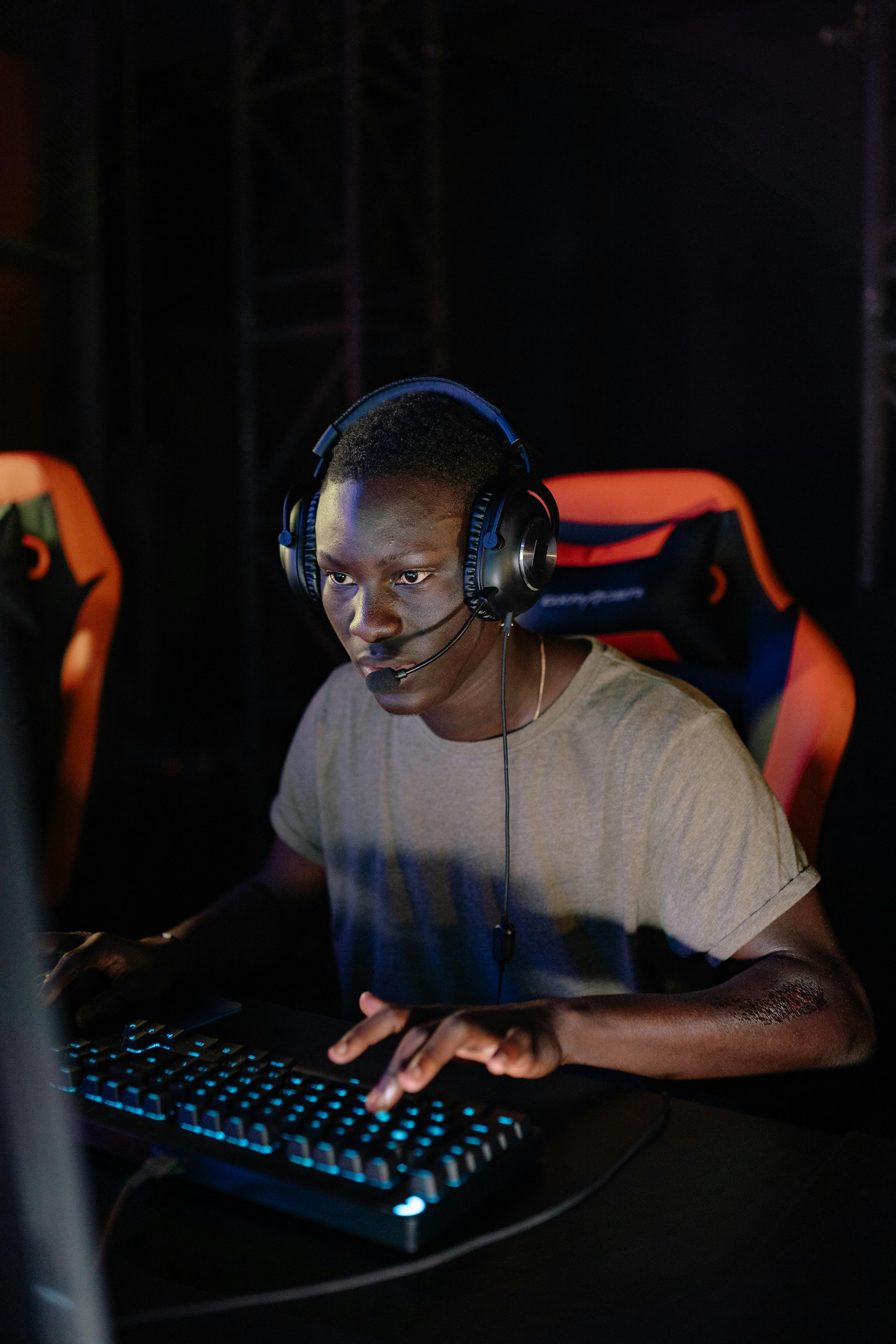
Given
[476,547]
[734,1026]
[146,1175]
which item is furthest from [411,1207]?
[476,547]

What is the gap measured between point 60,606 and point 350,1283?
3.76ft

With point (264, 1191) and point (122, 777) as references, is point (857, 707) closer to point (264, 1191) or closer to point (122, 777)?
point (264, 1191)

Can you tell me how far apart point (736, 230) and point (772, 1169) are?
353 cm

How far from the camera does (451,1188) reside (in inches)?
23.6

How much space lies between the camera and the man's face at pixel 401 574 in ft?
3.40

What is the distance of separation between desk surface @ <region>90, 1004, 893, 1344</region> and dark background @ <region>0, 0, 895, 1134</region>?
223 centimetres

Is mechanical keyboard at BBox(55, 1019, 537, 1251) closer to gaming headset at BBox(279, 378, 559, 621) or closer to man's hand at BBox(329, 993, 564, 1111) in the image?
man's hand at BBox(329, 993, 564, 1111)

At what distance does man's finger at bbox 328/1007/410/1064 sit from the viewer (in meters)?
0.66

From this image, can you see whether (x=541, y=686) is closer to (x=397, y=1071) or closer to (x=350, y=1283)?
(x=397, y=1071)

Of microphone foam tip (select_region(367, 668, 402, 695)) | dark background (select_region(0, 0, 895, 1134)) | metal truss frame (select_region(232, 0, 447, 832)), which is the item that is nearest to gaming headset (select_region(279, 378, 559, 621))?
microphone foam tip (select_region(367, 668, 402, 695))

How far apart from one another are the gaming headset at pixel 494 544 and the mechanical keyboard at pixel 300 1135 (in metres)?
0.39

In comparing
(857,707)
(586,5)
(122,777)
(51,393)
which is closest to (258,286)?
(51,393)

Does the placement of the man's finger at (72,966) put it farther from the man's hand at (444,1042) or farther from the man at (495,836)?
the man's hand at (444,1042)

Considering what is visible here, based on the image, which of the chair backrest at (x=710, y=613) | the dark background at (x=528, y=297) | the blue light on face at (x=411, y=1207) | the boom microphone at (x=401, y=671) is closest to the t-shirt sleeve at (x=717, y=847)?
the chair backrest at (x=710, y=613)
